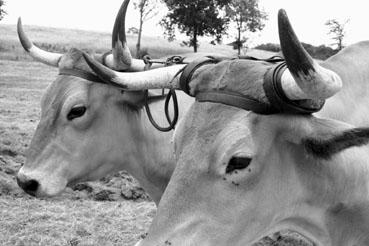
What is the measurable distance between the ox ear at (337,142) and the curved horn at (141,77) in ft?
3.89

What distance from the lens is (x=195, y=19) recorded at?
46.4 meters

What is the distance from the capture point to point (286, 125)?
281 cm

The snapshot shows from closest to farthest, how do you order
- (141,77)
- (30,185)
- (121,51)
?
1. (141,77)
2. (30,185)
3. (121,51)

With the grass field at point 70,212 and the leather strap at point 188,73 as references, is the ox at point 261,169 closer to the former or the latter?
the leather strap at point 188,73

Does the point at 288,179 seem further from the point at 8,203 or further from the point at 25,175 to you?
the point at 8,203

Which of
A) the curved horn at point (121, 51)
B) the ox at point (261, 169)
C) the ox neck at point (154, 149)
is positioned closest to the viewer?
the ox at point (261, 169)

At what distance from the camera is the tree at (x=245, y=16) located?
168ft

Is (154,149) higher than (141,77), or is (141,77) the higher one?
(141,77)

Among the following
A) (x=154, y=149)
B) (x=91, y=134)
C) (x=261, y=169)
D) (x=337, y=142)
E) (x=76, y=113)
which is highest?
(x=337, y=142)

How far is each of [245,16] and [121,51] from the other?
161 feet

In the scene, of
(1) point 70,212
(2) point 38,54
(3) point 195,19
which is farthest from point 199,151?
(3) point 195,19

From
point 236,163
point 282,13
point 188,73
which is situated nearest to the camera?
point 282,13

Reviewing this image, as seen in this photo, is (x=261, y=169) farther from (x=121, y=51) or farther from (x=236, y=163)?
(x=121, y=51)

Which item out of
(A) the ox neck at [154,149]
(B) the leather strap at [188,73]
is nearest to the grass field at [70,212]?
(A) the ox neck at [154,149]
